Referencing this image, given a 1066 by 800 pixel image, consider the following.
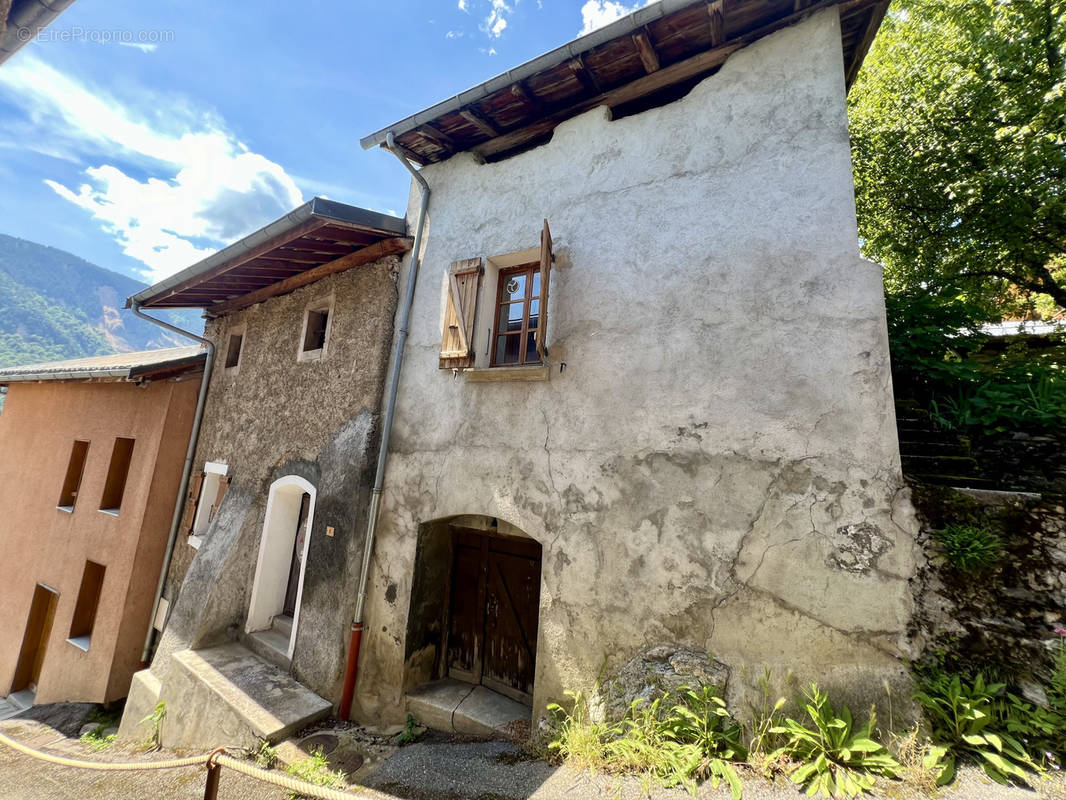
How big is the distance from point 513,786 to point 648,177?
17.8 ft

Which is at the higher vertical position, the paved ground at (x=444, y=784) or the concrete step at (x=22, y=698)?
the paved ground at (x=444, y=784)

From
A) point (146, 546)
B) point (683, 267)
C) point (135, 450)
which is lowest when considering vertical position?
point (146, 546)

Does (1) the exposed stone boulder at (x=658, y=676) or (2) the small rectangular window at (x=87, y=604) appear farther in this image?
(2) the small rectangular window at (x=87, y=604)

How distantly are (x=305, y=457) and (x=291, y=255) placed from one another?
296 centimetres

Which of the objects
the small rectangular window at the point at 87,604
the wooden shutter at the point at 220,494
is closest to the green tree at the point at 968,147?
the wooden shutter at the point at 220,494

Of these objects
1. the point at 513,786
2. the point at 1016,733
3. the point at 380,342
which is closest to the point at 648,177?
the point at 380,342

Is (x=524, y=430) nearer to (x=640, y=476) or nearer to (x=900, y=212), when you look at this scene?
(x=640, y=476)

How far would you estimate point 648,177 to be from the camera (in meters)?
4.40

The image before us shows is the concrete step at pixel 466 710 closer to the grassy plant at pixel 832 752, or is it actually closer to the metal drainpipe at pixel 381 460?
the metal drainpipe at pixel 381 460

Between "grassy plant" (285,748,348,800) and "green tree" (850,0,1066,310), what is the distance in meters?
9.75

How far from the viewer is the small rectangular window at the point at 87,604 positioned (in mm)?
8250

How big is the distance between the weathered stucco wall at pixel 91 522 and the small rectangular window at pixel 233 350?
2.85 ft

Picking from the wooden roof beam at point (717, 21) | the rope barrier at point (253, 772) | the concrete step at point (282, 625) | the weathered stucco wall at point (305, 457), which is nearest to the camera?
the rope barrier at point (253, 772)

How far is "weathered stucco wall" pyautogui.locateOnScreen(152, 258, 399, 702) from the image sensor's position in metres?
5.36
